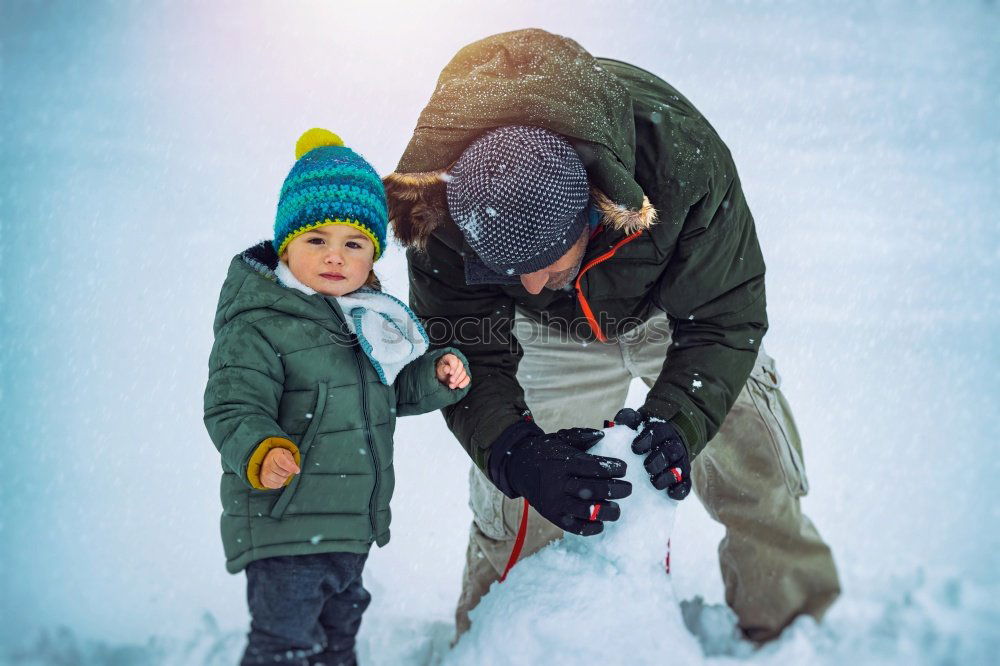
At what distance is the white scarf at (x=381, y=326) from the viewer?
1637 millimetres

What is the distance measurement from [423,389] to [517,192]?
0.55 meters

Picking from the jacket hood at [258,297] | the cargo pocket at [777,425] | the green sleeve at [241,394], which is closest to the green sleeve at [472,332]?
the jacket hood at [258,297]

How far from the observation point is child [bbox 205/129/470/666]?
151 centimetres

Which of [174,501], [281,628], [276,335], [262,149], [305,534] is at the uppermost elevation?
[262,149]

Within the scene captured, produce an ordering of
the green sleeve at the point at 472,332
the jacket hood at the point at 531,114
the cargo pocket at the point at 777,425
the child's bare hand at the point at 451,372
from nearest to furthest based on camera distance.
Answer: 1. the jacket hood at the point at 531,114
2. the child's bare hand at the point at 451,372
3. the green sleeve at the point at 472,332
4. the cargo pocket at the point at 777,425

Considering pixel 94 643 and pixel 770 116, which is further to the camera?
pixel 770 116

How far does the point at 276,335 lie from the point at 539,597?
743mm

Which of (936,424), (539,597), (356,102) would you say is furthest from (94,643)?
(356,102)

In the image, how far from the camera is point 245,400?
1.47m

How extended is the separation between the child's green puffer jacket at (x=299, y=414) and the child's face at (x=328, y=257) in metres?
0.04

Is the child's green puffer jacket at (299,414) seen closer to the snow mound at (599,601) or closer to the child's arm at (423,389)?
the child's arm at (423,389)

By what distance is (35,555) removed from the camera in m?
2.72

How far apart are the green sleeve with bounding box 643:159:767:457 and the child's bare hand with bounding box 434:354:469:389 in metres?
0.44

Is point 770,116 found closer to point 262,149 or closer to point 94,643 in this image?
point 262,149
